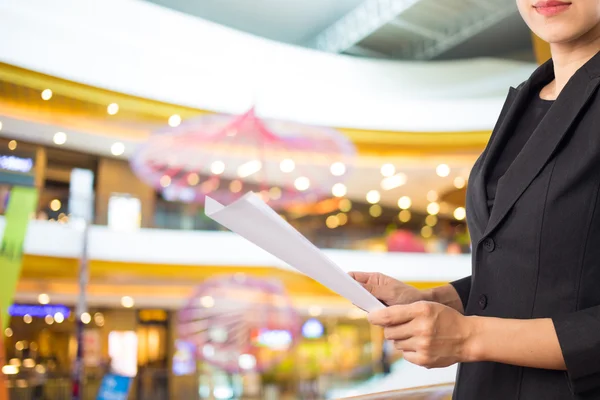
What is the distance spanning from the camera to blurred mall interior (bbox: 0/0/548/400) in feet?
37.0

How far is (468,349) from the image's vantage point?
25.8 inches

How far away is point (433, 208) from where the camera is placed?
1916 cm

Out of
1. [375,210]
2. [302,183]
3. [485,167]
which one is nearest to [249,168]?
[302,183]

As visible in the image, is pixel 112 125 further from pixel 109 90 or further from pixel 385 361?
pixel 385 361

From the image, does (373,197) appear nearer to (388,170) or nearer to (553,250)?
(388,170)

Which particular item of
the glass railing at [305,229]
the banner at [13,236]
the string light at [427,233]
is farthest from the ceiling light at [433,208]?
the banner at [13,236]

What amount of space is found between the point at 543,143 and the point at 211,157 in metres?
12.9

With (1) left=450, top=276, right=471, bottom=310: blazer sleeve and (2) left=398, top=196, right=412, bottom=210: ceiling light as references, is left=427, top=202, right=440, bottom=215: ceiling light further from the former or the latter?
(1) left=450, top=276, right=471, bottom=310: blazer sleeve

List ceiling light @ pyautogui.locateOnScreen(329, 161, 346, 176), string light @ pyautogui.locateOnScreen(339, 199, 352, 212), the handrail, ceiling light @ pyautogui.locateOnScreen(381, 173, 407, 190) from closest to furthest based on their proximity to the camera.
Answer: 1. the handrail
2. ceiling light @ pyautogui.locateOnScreen(329, 161, 346, 176)
3. ceiling light @ pyautogui.locateOnScreen(381, 173, 407, 190)
4. string light @ pyautogui.locateOnScreen(339, 199, 352, 212)

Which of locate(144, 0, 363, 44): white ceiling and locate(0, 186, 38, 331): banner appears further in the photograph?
locate(144, 0, 363, 44): white ceiling

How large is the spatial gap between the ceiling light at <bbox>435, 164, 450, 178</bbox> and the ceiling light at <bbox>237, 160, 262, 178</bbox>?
4079 mm

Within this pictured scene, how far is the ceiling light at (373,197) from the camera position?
17859mm

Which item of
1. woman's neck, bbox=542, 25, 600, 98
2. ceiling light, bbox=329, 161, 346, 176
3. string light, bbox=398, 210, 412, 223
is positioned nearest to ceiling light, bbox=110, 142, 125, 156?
ceiling light, bbox=329, 161, 346, 176

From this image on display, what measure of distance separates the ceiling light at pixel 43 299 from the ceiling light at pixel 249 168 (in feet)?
16.3
